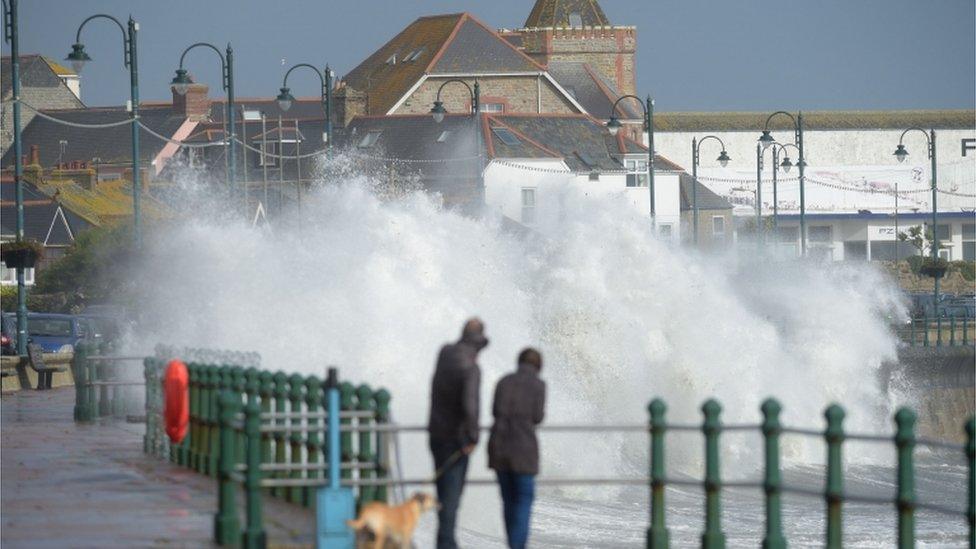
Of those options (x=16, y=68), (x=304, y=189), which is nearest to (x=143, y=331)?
(x=16, y=68)

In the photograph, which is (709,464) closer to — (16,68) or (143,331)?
(143,331)

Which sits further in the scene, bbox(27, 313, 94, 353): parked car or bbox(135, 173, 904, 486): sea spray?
bbox(27, 313, 94, 353): parked car

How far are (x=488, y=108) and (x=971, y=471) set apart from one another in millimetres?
83120

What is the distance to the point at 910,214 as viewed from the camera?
114812 millimetres

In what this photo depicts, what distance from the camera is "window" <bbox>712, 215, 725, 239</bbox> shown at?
96812 mm

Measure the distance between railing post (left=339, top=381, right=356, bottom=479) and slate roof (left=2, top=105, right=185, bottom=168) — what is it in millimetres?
75041

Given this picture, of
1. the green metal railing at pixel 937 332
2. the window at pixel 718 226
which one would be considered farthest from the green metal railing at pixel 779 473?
the window at pixel 718 226

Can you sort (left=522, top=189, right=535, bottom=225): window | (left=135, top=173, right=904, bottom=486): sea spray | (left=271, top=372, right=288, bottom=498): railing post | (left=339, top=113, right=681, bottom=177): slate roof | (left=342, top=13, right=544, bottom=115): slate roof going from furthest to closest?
(left=342, top=13, right=544, bottom=115): slate roof, (left=339, top=113, right=681, bottom=177): slate roof, (left=522, top=189, right=535, bottom=225): window, (left=135, top=173, right=904, bottom=486): sea spray, (left=271, top=372, right=288, bottom=498): railing post

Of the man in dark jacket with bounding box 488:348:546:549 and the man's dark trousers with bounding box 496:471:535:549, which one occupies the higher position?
the man in dark jacket with bounding box 488:348:546:549

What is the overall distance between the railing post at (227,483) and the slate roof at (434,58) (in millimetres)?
80476

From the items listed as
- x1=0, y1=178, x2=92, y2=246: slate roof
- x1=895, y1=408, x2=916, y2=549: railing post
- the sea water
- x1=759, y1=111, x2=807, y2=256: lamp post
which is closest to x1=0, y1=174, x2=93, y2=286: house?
x1=0, y1=178, x2=92, y2=246: slate roof

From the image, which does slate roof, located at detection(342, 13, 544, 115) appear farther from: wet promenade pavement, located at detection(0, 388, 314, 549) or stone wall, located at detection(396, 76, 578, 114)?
wet promenade pavement, located at detection(0, 388, 314, 549)

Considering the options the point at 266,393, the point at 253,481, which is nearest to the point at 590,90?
the point at 266,393

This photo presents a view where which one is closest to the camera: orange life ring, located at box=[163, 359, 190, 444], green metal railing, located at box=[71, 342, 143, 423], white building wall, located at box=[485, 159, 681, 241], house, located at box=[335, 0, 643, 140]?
orange life ring, located at box=[163, 359, 190, 444]
